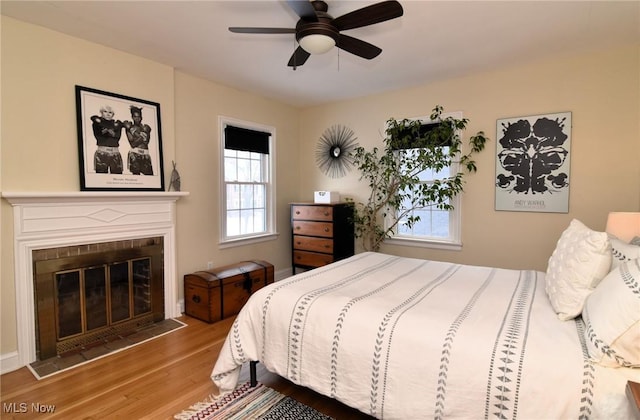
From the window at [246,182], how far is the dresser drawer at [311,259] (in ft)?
1.61

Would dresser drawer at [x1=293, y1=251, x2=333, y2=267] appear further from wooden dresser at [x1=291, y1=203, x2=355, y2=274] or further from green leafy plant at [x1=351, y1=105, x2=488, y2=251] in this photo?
green leafy plant at [x1=351, y1=105, x2=488, y2=251]

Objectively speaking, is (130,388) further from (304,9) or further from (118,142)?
(304,9)

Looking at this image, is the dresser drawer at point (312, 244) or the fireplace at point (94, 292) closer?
the fireplace at point (94, 292)

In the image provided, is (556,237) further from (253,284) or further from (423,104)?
(253,284)

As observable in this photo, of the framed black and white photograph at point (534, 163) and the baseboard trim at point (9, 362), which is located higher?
the framed black and white photograph at point (534, 163)

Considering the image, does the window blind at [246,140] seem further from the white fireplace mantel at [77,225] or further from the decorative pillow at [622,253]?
the decorative pillow at [622,253]

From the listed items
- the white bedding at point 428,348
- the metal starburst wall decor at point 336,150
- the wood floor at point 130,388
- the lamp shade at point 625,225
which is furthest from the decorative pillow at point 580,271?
the metal starburst wall decor at point 336,150

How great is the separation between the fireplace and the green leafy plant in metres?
2.46

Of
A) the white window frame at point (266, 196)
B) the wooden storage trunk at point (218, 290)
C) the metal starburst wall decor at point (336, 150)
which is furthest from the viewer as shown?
the metal starburst wall decor at point (336, 150)

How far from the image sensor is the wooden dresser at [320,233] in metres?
4.04

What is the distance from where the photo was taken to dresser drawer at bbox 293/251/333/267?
409 cm

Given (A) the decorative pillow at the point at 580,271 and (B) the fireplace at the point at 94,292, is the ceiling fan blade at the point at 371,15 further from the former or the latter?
(B) the fireplace at the point at 94,292

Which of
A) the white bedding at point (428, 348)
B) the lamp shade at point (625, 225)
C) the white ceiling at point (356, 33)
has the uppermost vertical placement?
the white ceiling at point (356, 33)

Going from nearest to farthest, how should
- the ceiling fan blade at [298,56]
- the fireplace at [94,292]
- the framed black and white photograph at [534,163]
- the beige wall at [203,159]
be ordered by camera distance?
the ceiling fan blade at [298,56], the fireplace at [94,292], the framed black and white photograph at [534,163], the beige wall at [203,159]
